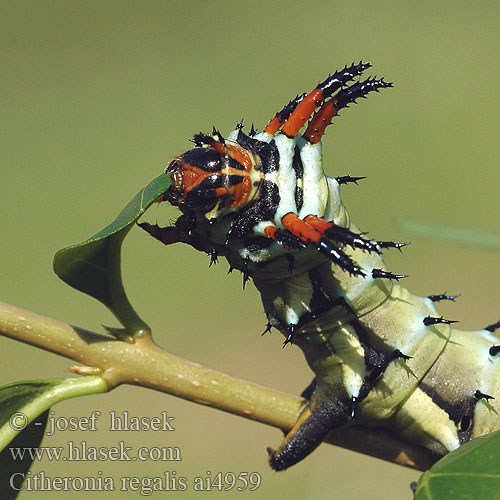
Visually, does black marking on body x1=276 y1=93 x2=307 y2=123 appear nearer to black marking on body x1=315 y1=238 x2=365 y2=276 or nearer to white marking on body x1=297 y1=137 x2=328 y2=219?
white marking on body x1=297 y1=137 x2=328 y2=219

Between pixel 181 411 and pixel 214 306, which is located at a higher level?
pixel 214 306

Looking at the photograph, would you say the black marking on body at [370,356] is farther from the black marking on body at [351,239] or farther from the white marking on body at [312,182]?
the black marking on body at [351,239]

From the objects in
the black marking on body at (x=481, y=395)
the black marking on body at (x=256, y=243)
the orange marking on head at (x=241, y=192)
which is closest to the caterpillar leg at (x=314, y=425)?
the black marking on body at (x=481, y=395)

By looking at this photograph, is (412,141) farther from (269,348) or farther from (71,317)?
(71,317)

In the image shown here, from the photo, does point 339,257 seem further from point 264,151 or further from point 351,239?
point 264,151

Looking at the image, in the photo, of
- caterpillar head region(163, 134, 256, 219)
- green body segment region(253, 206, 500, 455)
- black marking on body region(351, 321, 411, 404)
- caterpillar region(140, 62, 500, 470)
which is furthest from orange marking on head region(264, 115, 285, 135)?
black marking on body region(351, 321, 411, 404)

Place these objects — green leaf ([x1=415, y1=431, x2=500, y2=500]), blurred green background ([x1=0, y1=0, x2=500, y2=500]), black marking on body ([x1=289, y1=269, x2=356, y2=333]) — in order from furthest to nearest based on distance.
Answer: blurred green background ([x1=0, y1=0, x2=500, y2=500]), black marking on body ([x1=289, y1=269, x2=356, y2=333]), green leaf ([x1=415, y1=431, x2=500, y2=500])

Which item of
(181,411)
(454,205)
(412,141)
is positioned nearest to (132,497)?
(181,411)
